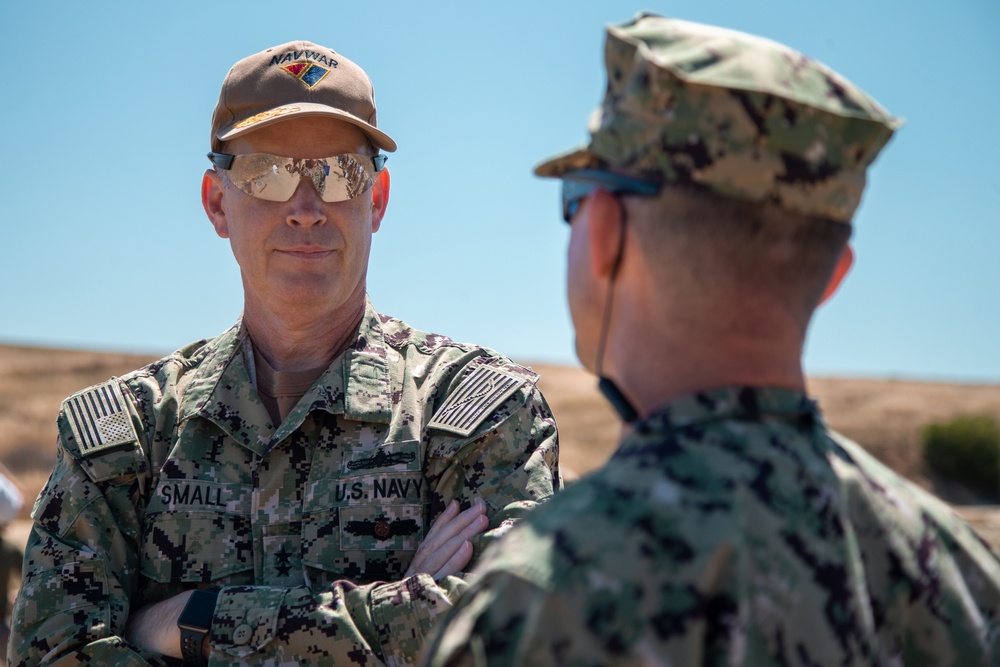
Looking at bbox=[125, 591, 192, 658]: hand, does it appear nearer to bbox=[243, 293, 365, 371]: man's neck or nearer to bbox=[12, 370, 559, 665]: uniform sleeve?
bbox=[12, 370, 559, 665]: uniform sleeve

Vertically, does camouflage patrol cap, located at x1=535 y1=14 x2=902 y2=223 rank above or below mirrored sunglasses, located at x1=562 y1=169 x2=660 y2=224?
above

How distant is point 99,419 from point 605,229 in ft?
8.94

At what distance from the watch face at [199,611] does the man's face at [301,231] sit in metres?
1.19

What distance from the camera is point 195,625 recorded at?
148 inches

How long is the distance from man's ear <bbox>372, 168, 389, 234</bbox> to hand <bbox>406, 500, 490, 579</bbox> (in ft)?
4.70

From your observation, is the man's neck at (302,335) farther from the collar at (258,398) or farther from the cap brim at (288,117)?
the cap brim at (288,117)

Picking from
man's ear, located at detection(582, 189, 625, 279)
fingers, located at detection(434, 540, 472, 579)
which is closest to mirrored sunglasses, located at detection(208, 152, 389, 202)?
fingers, located at detection(434, 540, 472, 579)

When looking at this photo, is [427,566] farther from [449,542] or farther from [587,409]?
[587,409]

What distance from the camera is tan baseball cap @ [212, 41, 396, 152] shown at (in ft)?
14.4

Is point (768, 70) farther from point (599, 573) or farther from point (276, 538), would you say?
point (276, 538)

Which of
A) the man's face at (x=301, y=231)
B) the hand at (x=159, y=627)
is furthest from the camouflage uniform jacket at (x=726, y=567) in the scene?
the man's face at (x=301, y=231)

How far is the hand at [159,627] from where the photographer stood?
3.80m

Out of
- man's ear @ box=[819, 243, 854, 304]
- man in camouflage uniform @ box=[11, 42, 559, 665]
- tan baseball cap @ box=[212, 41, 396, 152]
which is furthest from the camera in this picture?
tan baseball cap @ box=[212, 41, 396, 152]

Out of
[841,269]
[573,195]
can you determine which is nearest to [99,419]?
[573,195]
